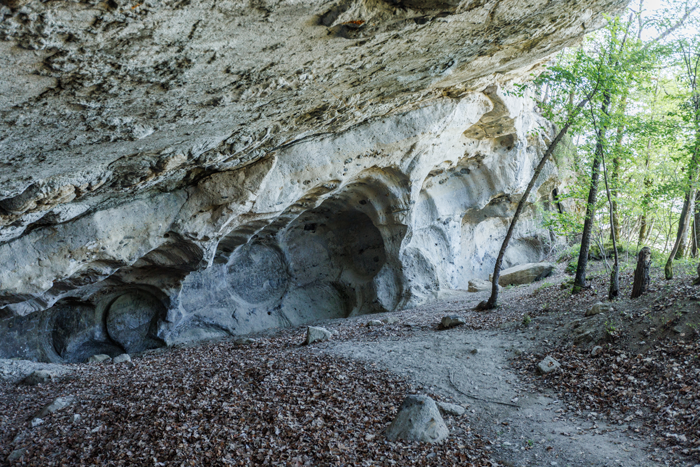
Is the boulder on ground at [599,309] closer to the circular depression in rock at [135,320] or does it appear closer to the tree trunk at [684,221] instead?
the tree trunk at [684,221]

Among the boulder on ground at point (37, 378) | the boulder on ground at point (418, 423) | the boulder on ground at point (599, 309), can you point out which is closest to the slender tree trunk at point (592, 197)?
the boulder on ground at point (599, 309)

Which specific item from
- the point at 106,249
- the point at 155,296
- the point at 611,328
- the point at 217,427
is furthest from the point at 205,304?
the point at 611,328

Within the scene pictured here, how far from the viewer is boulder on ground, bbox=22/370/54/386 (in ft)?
26.6

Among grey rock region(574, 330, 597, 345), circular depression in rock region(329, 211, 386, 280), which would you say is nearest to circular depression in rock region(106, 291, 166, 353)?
circular depression in rock region(329, 211, 386, 280)

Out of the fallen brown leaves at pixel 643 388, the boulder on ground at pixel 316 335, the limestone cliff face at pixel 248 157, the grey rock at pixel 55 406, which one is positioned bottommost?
the fallen brown leaves at pixel 643 388

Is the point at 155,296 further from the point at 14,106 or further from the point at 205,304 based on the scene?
the point at 14,106

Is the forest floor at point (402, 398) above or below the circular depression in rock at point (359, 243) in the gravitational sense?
below

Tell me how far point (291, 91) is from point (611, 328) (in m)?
5.76

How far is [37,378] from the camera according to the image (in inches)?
319

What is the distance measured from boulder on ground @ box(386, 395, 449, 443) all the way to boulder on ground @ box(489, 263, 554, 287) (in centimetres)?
1138

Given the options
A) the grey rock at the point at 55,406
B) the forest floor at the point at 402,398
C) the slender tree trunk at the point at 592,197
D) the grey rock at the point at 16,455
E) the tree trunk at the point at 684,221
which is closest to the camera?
the forest floor at the point at 402,398

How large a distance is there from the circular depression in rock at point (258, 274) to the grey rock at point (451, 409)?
9.67 m

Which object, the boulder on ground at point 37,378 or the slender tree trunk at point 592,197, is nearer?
the boulder on ground at point 37,378

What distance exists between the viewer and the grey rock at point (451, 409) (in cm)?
573
